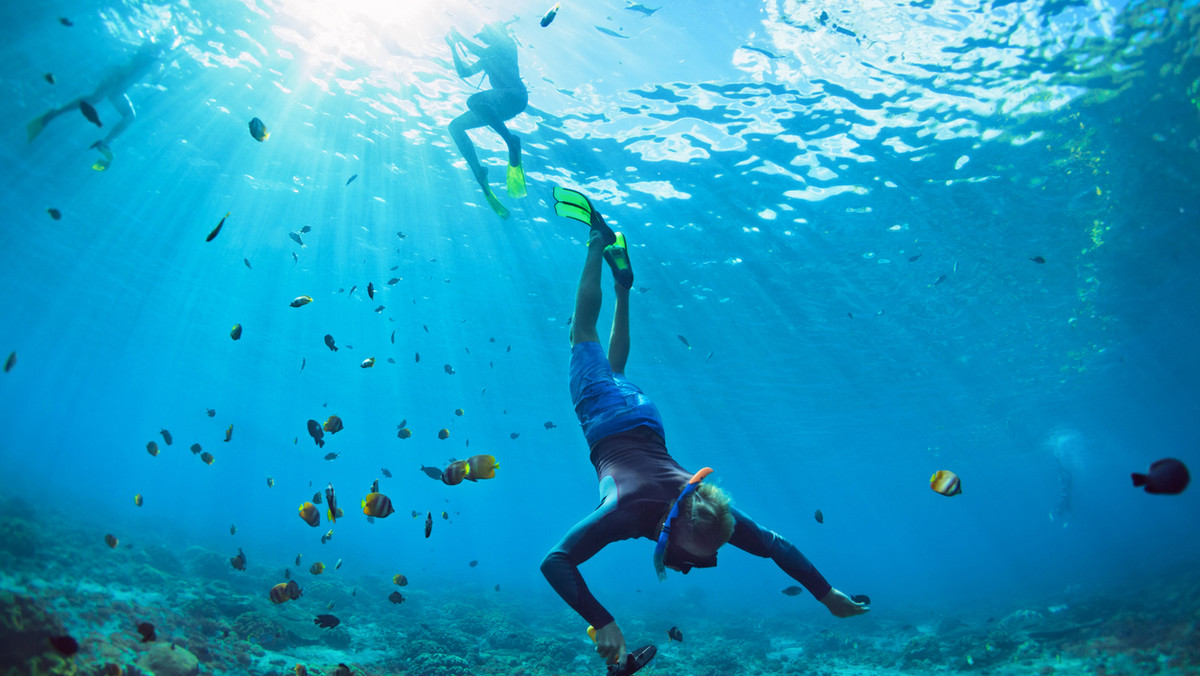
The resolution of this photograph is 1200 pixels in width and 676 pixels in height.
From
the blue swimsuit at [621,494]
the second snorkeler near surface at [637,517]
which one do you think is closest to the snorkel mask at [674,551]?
the second snorkeler near surface at [637,517]

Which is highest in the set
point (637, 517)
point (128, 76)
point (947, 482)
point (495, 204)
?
point (128, 76)

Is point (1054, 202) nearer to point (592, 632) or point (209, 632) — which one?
point (592, 632)

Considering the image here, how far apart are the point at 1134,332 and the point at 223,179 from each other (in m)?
42.3

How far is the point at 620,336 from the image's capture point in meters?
6.22

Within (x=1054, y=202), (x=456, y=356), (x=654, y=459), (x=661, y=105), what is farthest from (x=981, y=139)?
(x=456, y=356)

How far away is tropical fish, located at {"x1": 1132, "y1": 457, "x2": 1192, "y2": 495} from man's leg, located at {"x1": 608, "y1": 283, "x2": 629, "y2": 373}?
14.2 ft

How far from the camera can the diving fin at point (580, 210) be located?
251 inches

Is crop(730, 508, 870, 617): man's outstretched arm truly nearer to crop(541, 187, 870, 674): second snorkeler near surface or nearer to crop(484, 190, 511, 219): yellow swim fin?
crop(541, 187, 870, 674): second snorkeler near surface

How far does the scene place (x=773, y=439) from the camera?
4150 centimetres

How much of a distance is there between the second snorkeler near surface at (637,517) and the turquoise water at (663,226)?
8598mm

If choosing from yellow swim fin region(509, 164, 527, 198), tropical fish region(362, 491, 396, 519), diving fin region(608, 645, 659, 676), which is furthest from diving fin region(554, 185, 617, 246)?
diving fin region(608, 645, 659, 676)

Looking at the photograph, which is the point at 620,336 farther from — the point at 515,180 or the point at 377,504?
the point at 515,180

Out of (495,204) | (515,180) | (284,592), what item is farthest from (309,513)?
(515,180)

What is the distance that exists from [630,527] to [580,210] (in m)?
4.16
